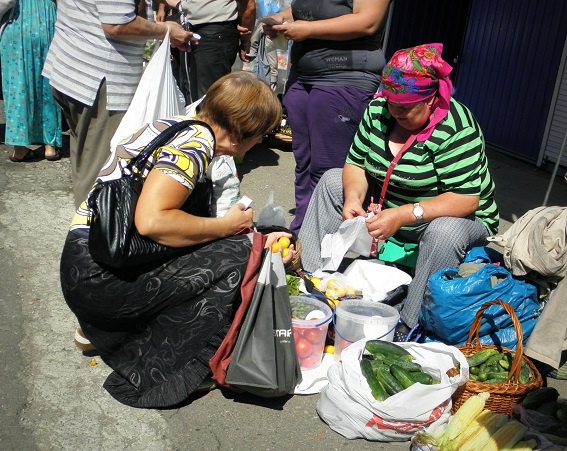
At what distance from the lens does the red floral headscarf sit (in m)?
3.64

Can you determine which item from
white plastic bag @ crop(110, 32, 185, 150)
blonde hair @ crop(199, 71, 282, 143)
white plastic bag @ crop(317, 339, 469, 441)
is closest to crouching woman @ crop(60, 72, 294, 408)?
blonde hair @ crop(199, 71, 282, 143)

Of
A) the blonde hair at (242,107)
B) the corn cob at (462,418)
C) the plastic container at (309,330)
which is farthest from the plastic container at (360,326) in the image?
the blonde hair at (242,107)

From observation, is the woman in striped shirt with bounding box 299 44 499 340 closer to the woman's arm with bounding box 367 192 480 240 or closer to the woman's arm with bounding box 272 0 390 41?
the woman's arm with bounding box 367 192 480 240

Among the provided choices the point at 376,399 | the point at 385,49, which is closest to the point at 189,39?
the point at 376,399

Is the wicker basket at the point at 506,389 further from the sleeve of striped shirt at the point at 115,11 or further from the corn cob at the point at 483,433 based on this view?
the sleeve of striped shirt at the point at 115,11

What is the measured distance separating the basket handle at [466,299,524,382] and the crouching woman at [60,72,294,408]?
3.45 feet

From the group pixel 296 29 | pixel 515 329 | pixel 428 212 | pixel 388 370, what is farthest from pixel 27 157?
pixel 515 329

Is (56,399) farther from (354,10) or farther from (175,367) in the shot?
(354,10)

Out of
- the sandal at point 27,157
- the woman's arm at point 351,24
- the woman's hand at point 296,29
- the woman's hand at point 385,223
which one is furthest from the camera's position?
the sandal at point 27,157

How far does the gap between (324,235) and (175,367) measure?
4.08 feet

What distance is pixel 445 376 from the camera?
3.13 m

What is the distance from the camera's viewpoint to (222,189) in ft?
12.1

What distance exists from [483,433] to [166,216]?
1.49 metres

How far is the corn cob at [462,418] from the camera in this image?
9.69 feet
